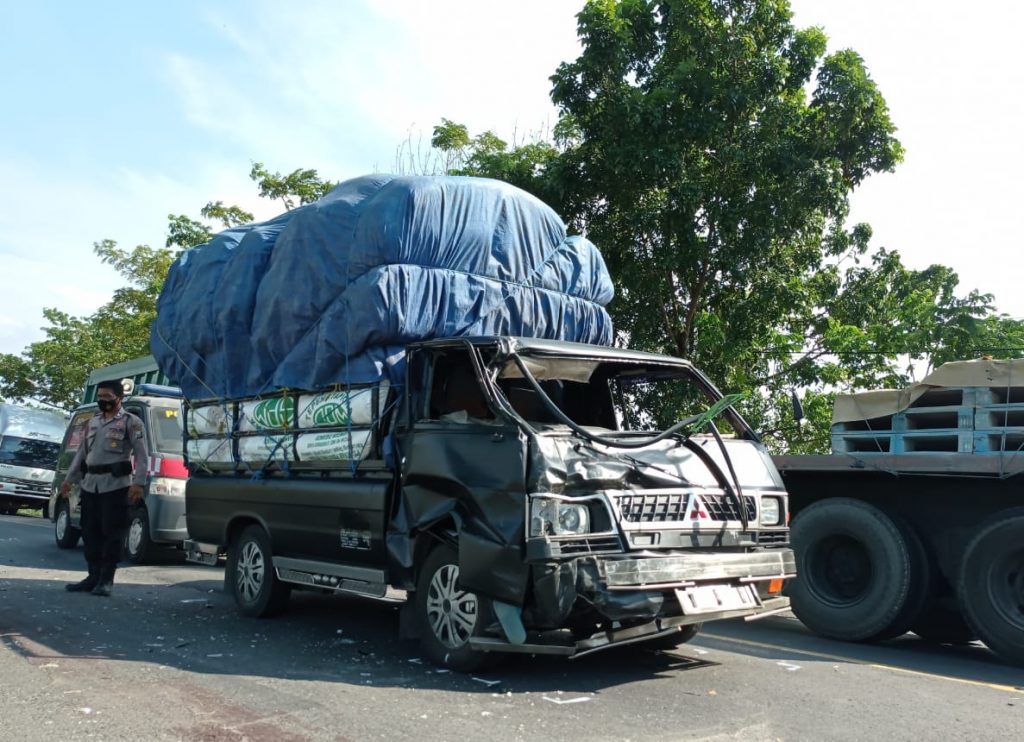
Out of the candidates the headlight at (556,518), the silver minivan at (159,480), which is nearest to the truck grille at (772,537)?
the headlight at (556,518)

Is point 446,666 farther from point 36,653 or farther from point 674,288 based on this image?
point 674,288

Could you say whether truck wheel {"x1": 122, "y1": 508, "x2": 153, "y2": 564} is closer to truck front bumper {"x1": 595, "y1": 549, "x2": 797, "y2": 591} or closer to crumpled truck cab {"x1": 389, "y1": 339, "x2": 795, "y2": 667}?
crumpled truck cab {"x1": 389, "y1": 339, "x2": 795, "y2": 667}

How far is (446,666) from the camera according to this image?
219 inches

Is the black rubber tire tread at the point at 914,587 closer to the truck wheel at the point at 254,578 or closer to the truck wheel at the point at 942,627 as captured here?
the truck wheel at the point at 942,627

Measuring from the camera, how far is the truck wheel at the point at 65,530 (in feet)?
42.4

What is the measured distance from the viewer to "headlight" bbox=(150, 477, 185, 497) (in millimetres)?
10883

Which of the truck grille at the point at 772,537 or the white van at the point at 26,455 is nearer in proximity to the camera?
the truck grille at the point at 772,537

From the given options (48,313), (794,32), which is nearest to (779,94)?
(794,32)

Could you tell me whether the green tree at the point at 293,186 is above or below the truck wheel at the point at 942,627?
above

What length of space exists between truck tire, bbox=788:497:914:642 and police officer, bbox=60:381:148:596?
229 inches

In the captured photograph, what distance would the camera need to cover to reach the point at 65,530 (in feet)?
42.8

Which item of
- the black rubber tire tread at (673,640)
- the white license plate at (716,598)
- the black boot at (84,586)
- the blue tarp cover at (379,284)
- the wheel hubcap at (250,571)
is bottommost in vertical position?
the black boot at (84,586)

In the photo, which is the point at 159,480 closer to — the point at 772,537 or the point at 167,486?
the point at 167,486

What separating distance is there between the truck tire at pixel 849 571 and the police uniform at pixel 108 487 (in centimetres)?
582
